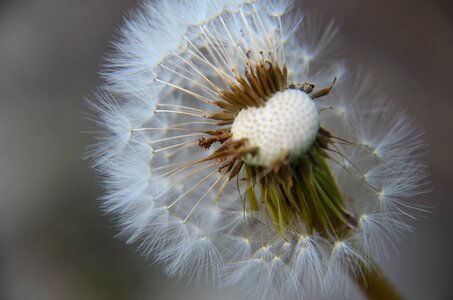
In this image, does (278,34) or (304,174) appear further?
(278,34)

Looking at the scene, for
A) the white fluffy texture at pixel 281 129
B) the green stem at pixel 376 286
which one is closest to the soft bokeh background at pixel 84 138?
the green stem at pixel 376 286

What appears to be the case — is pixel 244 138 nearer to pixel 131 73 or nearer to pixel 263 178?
pixel 263 178

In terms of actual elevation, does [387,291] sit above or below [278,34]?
below

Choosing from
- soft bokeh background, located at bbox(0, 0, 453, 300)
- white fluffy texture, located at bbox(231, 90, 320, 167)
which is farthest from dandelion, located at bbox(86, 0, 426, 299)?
soft bokeh background, located at bbox(0, 0, 453, 300)

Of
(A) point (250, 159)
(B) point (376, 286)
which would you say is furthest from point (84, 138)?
(B) point (376, 286)

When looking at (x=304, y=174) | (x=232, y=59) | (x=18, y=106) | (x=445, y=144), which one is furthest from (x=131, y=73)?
(x=445, y=144)

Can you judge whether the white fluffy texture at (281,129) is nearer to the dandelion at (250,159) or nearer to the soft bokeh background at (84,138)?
the dandelion at (250,159)
